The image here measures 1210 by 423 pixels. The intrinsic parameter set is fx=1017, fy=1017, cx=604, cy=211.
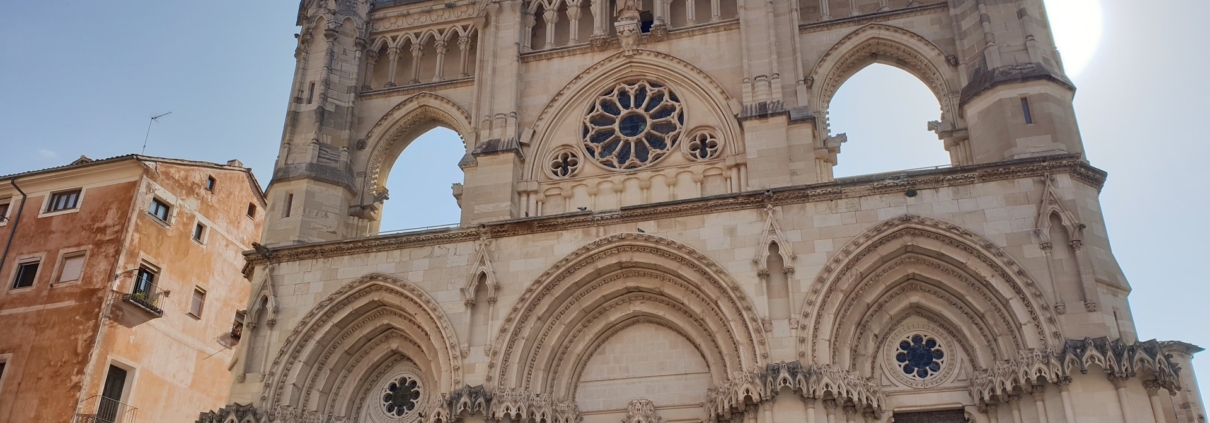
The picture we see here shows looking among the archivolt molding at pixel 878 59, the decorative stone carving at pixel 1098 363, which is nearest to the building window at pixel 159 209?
the archivolt molding at pixel 878 59

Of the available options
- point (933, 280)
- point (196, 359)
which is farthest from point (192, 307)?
point (933, 280)

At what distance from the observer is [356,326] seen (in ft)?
59.1

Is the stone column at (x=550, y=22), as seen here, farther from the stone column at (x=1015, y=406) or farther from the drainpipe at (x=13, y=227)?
the drainpipe at (x=13, y=227)

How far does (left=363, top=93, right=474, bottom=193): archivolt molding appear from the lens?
67.2 feet

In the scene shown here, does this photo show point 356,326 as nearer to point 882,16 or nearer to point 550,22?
point 550,22

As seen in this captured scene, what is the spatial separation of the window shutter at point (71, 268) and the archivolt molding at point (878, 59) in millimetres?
16126

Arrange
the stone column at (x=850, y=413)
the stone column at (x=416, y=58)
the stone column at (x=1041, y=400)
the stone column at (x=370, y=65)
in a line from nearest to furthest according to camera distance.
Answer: the stone column at (x=1041, y=400)
the stone column at (x=850, y=413)
the stone column at (x=416, y=58)
the stone column at (x=370, y=65)

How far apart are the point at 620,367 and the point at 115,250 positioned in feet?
40.4

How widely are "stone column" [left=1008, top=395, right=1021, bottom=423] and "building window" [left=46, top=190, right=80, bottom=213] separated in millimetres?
20236

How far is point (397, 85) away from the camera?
21141mm

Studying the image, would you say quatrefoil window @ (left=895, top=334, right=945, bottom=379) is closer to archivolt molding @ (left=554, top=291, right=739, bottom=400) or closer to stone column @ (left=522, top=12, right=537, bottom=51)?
archivolt molding @ (left=554, top=291, right=739, bottom=400)

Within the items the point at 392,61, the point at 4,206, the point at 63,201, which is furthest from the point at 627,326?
the point at 4,206

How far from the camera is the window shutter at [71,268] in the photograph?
72.9ft

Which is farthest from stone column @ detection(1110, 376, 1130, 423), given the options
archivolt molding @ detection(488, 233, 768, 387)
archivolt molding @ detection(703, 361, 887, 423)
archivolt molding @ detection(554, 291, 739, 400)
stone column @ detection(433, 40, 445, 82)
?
stone column @ detection(433, 40, 445, 82)
